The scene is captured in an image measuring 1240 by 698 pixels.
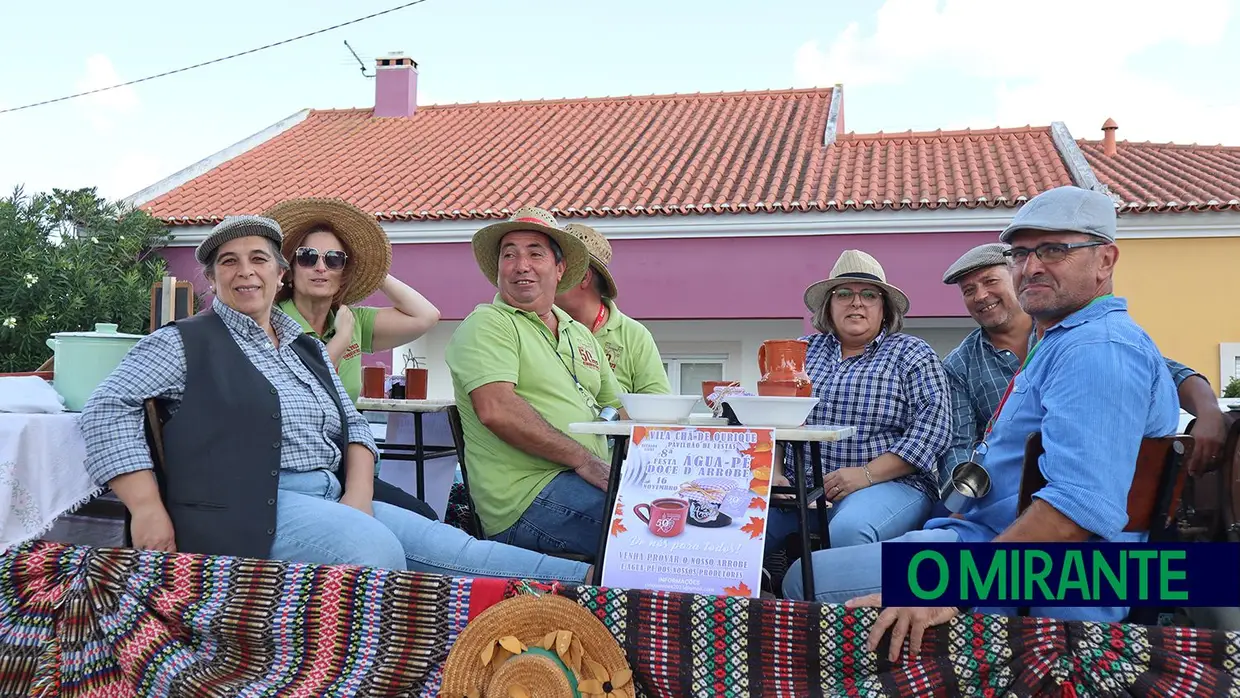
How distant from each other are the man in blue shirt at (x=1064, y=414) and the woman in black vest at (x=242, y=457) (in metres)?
0.91

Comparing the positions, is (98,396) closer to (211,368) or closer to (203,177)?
(211,368)

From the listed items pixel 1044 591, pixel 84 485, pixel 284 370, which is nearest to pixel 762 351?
pixel 1044 591

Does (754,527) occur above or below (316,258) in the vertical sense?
below

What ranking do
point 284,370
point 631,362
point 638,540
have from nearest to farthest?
1. point 638,540
2. point 284,370
3. point 631,362

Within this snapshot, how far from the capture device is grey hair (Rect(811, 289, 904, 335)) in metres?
3.54

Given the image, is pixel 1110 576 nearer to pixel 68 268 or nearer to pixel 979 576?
pixel 979 576

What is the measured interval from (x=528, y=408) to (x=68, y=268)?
10733 mm

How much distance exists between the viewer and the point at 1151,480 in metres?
2.14

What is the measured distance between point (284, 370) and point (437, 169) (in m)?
11.4

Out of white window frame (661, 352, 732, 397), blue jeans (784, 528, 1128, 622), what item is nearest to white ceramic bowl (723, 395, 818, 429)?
blue jeans (784, 528, 1128, 622)

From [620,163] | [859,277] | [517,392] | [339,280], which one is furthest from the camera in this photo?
[620,163]

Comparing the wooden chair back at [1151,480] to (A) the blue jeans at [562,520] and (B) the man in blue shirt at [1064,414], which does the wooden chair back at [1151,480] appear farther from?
(A) the blue jeans at [562,520]

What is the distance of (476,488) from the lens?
315cm

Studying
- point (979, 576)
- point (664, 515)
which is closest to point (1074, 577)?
point (979, 576)
